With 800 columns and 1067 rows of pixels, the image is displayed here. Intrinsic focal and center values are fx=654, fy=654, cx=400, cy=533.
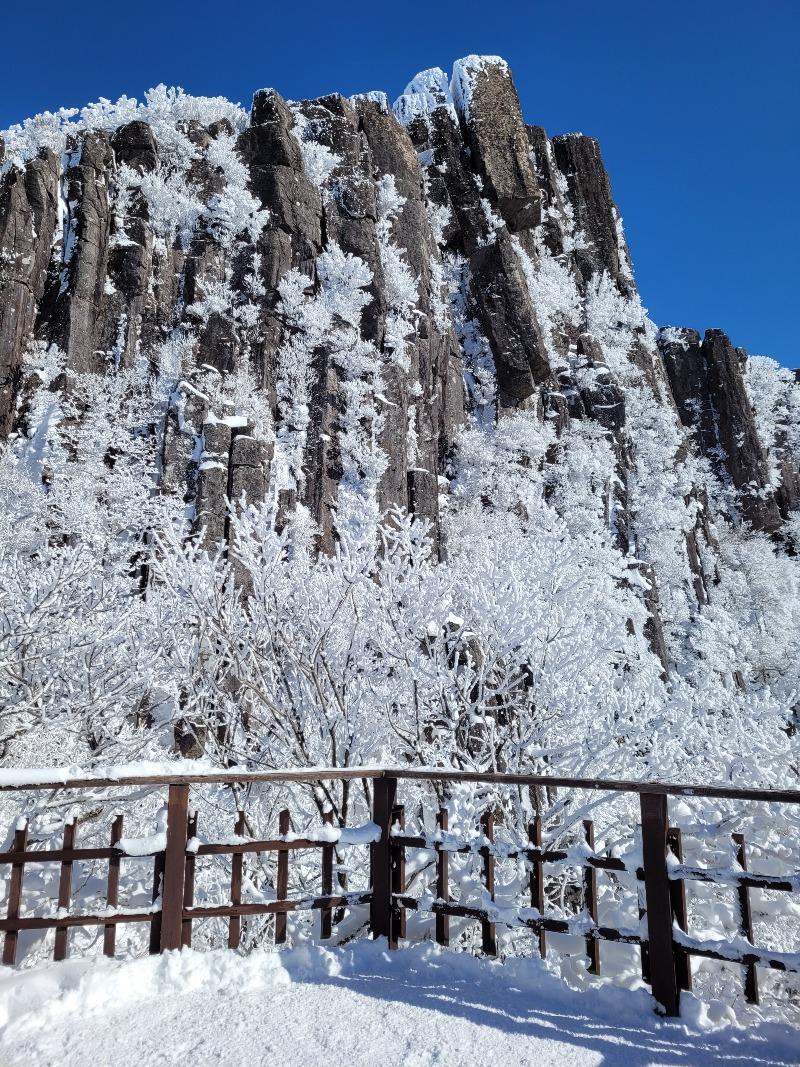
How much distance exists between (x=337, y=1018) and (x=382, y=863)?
1079 millimetres

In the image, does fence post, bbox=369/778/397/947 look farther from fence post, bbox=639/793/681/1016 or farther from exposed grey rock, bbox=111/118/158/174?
exposed grey rock, bbox=111/118/158/174

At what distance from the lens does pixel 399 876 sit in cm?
423

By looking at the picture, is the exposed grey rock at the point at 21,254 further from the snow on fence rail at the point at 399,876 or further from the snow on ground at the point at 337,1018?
the snow on ground at the point at 337,1018

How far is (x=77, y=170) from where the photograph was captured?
1054 inches

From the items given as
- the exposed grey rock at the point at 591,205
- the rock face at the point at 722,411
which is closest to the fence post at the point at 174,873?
the exposed grey rock at the point at 591,205

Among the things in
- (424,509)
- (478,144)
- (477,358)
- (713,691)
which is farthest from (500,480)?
(478,144)

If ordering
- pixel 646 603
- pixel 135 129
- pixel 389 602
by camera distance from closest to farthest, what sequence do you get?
1. pixel 389 602
2. pixel 135 129
3. pixel 646 603

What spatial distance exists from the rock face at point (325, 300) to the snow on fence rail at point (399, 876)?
13.1 meters

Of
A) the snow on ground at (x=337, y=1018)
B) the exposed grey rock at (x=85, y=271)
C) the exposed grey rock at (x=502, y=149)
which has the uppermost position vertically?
the exposed grey rock at (x=502, y=149)

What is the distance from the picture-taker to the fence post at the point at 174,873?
363 cm

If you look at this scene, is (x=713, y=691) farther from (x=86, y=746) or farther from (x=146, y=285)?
(x=146, y=285)

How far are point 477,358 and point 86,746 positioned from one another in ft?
92.7

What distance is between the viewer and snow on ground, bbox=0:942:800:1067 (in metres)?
2.87

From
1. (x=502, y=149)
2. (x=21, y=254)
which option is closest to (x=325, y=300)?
(x=21, y=254)
